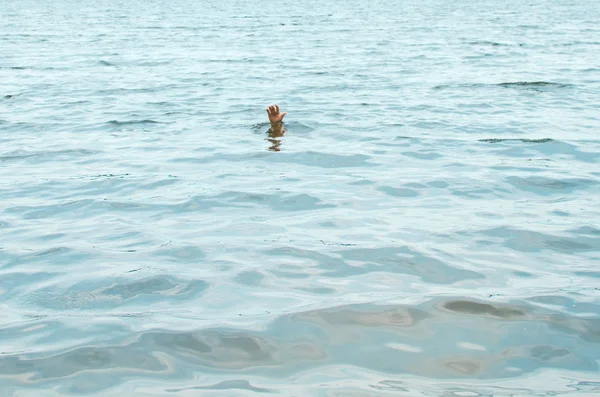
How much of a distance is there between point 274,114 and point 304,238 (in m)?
4.69

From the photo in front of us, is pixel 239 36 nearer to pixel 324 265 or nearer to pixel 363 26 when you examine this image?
pixel 363 26

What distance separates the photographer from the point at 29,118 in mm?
12812

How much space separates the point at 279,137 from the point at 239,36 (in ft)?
56.6

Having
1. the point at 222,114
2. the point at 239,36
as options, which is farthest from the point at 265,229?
the point at 239,36

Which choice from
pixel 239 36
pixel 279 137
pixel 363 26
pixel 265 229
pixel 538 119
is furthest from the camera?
pixel 363 26

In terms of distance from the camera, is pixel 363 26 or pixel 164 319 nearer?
pixel 164 319

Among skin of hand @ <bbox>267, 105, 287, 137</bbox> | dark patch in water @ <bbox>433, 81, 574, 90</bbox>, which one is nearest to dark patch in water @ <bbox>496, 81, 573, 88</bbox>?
dark patch in water @ <bbox>433, 81, 574, 90</bbox>

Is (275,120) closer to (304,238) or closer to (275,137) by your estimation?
(275,137)

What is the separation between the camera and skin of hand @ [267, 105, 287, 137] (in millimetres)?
11141

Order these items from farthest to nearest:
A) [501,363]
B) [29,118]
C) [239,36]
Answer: [239,36] → [29,118] → [501,363]

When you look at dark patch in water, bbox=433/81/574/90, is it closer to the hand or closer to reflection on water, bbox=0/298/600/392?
the hand

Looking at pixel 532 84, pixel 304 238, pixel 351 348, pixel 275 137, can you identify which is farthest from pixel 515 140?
pixel 351 348

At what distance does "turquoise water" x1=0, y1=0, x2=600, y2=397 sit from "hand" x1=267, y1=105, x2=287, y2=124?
0.31 meters

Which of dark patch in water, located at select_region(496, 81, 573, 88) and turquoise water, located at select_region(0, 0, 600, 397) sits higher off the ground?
turquoise water, located at select_region(0, 0, 600, 397)
